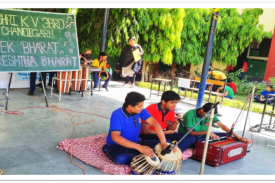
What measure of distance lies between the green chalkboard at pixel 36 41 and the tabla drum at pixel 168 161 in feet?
10.9

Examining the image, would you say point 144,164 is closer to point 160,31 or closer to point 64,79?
point 64,79

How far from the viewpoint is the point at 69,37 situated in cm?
590

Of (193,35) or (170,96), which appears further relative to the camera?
(193,35)

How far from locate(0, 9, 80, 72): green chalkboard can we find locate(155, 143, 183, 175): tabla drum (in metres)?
3.34

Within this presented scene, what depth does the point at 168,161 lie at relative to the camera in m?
3.05

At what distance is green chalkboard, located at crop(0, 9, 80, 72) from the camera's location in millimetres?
5115

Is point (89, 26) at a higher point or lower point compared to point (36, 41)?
higher

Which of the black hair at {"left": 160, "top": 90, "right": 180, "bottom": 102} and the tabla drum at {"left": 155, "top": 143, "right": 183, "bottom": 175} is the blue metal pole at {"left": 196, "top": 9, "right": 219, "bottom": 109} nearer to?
the black hair at {"left": 160, "top": 90, "right": 180, "bottom": 102}

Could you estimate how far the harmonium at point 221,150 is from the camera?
3.79m

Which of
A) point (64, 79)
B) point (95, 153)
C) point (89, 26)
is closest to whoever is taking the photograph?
point (95, 153)

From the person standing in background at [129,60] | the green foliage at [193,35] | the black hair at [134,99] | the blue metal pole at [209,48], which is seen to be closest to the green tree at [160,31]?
the person standing in background at [129,60]

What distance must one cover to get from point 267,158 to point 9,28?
4720 millimetres

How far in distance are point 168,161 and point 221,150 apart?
3.42 feet

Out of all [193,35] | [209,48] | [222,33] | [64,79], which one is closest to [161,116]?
[209,48]
